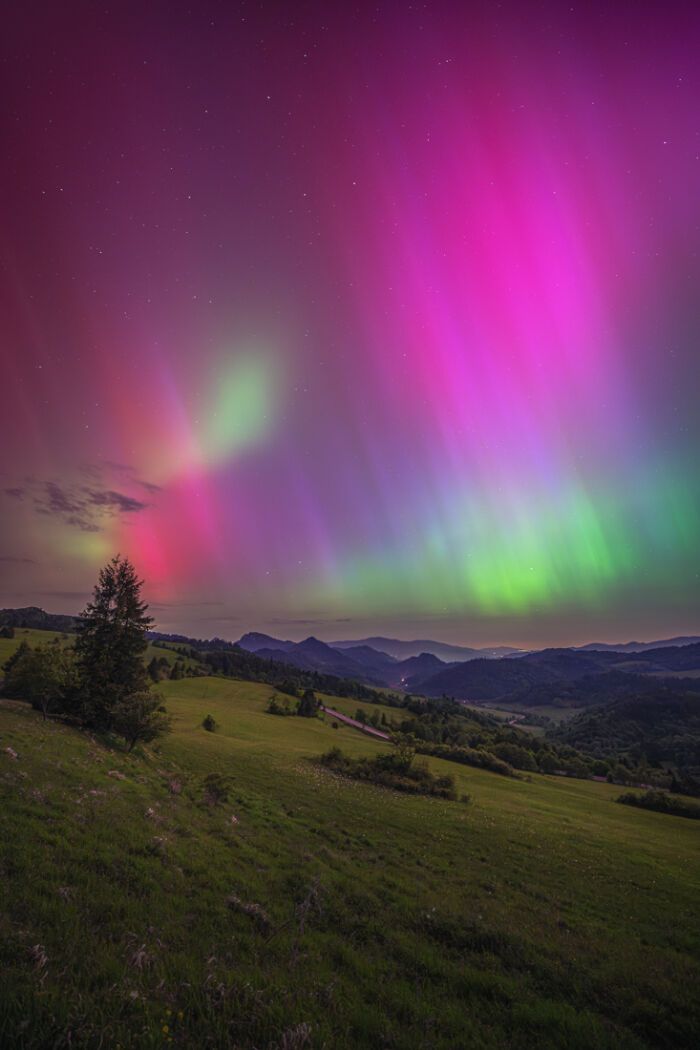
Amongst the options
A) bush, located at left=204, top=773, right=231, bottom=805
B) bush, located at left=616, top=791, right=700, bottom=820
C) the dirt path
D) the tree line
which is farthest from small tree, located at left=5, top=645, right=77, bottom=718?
bush, located at left=616, top=791, right=700, bottom=820

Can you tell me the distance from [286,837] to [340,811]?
8.79 meters

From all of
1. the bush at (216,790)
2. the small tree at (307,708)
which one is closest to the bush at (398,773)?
the bush at (216,790)

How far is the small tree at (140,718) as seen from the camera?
3158 cm

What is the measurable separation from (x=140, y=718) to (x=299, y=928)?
87.6 feet

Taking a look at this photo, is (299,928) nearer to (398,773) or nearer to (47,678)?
(47,678)

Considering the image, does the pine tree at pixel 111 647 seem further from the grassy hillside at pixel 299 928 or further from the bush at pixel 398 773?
the bush at pixel 398 773

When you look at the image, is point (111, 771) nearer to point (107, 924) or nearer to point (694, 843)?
point (107, 924)

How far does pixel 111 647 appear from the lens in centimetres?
3950

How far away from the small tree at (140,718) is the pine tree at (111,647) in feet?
9.31

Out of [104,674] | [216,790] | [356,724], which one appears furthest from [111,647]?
[356,724]

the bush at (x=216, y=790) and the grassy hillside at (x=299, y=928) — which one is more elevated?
the grassy hillside at (x=299, y=928)

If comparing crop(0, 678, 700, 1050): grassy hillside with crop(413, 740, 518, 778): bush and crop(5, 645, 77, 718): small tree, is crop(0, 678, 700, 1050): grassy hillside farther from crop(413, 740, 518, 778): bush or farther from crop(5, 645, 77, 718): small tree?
crop(413, 740, 518, 778): bush

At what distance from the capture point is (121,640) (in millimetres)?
39875

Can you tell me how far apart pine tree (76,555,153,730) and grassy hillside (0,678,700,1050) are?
444 inches
